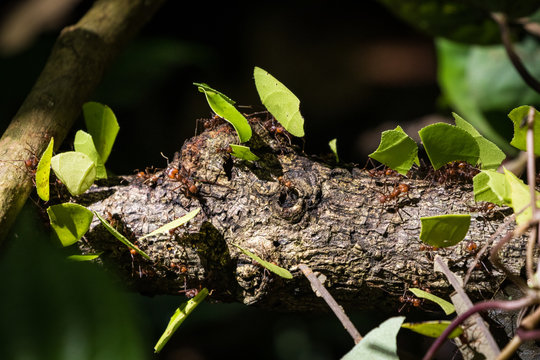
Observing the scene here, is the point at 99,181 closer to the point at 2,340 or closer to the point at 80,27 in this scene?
the point at 80,27

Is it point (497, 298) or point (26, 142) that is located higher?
point (26, 142)

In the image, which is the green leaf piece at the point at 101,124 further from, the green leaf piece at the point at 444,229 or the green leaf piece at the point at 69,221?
the green leaf piece at the point at 444,229

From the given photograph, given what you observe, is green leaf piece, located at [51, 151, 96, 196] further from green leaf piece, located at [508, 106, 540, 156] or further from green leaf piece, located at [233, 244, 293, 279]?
green leaf piece, located at [508, 106, 540, 156]

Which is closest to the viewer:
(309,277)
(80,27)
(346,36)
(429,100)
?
(309,277)

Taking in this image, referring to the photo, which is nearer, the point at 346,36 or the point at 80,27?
the point at 80,27

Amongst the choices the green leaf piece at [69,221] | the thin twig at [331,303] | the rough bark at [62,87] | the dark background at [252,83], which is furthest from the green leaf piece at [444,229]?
the dark background at [252,83]

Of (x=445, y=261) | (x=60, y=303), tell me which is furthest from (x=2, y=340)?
(x=445, y=261)

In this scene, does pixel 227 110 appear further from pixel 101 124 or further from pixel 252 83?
pixel 252 83

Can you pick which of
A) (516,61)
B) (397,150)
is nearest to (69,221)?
(397,150)
